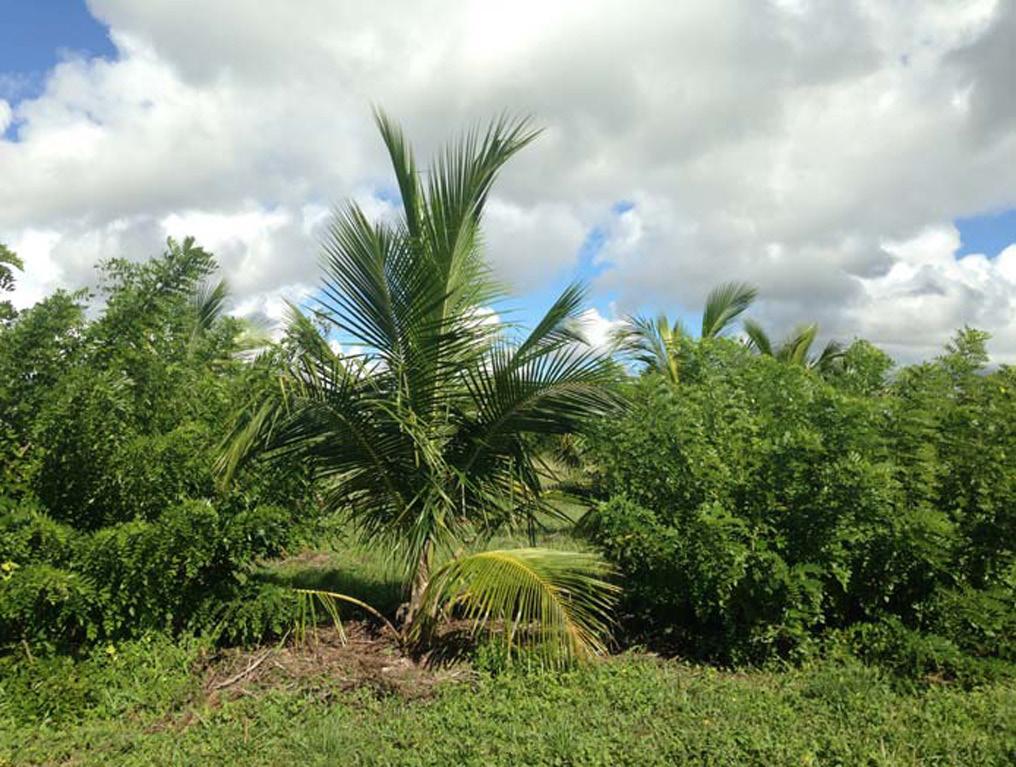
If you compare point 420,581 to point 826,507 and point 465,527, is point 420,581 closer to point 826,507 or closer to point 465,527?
point 465,527

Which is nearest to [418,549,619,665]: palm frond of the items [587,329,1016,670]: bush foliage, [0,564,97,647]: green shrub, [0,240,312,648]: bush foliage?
[587,329,1016,670]: bush foliage

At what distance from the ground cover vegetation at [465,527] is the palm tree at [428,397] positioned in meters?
0.02

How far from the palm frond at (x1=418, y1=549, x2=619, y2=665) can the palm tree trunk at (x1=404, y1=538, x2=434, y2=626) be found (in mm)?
234

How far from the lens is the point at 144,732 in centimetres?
426

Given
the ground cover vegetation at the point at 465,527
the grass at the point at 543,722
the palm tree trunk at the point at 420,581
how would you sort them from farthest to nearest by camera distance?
the palm tree trunk at the point at 420,581
the ground cover vegetation at the point at 465,527
the grass at the point at 543,722

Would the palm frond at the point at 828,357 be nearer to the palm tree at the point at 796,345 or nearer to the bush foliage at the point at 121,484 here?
the palm tree at the point at 796,345

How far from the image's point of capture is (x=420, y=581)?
562 cm

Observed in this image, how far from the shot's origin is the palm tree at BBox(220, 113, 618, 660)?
530cm

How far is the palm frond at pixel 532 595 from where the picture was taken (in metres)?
4.73

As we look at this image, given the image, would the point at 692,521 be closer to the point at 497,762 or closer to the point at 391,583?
the point at 497,762

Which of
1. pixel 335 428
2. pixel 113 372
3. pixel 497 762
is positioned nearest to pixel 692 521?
pixel 497 762

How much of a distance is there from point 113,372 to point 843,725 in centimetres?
495

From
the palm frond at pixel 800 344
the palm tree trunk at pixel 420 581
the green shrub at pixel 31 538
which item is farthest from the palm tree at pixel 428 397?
the palm frond at pixel 800 344

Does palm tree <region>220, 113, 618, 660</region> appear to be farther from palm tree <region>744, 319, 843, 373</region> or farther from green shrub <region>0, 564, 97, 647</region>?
palm tree <region>744, 319, 843, 373</region>
